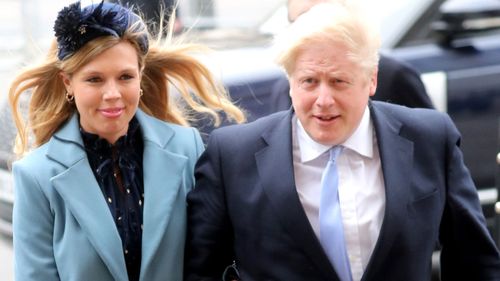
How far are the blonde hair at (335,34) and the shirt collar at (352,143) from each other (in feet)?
0.56

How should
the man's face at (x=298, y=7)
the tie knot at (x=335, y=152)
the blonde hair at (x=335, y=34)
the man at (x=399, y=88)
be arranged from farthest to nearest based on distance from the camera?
the man at (x=399, y=88) < the man's face at (x=298, y=7) < the tie knot at (x=335, y=152) < the blonde hair at (x=335, y=34)

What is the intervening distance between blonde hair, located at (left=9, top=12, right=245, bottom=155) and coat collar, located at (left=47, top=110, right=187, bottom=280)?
0.08 meters

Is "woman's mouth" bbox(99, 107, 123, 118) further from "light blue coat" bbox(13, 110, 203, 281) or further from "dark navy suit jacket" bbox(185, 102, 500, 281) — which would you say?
"dark navy suit jacket" bbox(185, 102, 500, 281)

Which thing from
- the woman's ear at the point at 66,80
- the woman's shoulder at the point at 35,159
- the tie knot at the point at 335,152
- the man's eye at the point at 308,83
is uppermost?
the woman's ear at the point at 66,80

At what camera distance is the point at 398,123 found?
2.83 metres

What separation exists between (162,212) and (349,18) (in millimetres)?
717

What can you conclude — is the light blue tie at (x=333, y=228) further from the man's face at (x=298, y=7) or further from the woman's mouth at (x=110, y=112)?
the man's face at (x=298, y=7)

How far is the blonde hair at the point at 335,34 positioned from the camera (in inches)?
102

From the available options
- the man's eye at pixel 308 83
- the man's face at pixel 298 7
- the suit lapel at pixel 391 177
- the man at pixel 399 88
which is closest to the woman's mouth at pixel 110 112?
the man's eye at pixel 308 83

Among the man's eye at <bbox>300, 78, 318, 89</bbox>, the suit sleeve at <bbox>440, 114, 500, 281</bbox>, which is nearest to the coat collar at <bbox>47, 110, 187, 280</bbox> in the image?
the man's eye at <bbox>300, 78, 318, 89</bbox>

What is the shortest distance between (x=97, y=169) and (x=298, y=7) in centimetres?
115

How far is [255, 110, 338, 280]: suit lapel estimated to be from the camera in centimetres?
266

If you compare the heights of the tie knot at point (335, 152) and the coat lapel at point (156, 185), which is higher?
the tie knot at point (335, 152)

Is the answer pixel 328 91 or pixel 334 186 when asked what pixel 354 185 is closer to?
pixel 334 186
